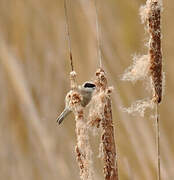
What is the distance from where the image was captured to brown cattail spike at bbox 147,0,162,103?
0.71m

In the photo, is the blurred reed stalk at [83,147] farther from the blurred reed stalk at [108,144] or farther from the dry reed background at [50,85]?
the dry reed background at [50,85]

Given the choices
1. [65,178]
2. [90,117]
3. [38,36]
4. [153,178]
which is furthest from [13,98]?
[90,117]

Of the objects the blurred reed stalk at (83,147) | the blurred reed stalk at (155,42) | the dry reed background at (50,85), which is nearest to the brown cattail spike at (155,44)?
the blurred reed stalk at (155,42)

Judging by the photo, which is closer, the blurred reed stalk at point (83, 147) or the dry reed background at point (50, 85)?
the blurred reed stalk at point (83, 147)

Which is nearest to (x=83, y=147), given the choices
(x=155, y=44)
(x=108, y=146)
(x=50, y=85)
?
(x=108, y=146)

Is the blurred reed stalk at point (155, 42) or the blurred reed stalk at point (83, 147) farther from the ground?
the blurred reed stalk at point (155, 42)

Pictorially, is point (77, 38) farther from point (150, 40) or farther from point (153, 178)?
point (150, 40)

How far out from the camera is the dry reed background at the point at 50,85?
5.24 ft

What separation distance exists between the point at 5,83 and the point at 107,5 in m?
0.49

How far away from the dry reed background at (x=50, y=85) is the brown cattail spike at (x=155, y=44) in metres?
0.78

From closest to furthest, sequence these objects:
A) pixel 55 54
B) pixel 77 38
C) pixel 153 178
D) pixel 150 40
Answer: pixel 150 40, pixel 153 178, pixel 55 54, pixel 77 38

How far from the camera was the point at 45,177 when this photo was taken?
1.78 m

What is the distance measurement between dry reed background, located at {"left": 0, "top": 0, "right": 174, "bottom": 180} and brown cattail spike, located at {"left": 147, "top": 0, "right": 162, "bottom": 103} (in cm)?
78

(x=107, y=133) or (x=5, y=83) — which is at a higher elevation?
(x=107, y=133)
